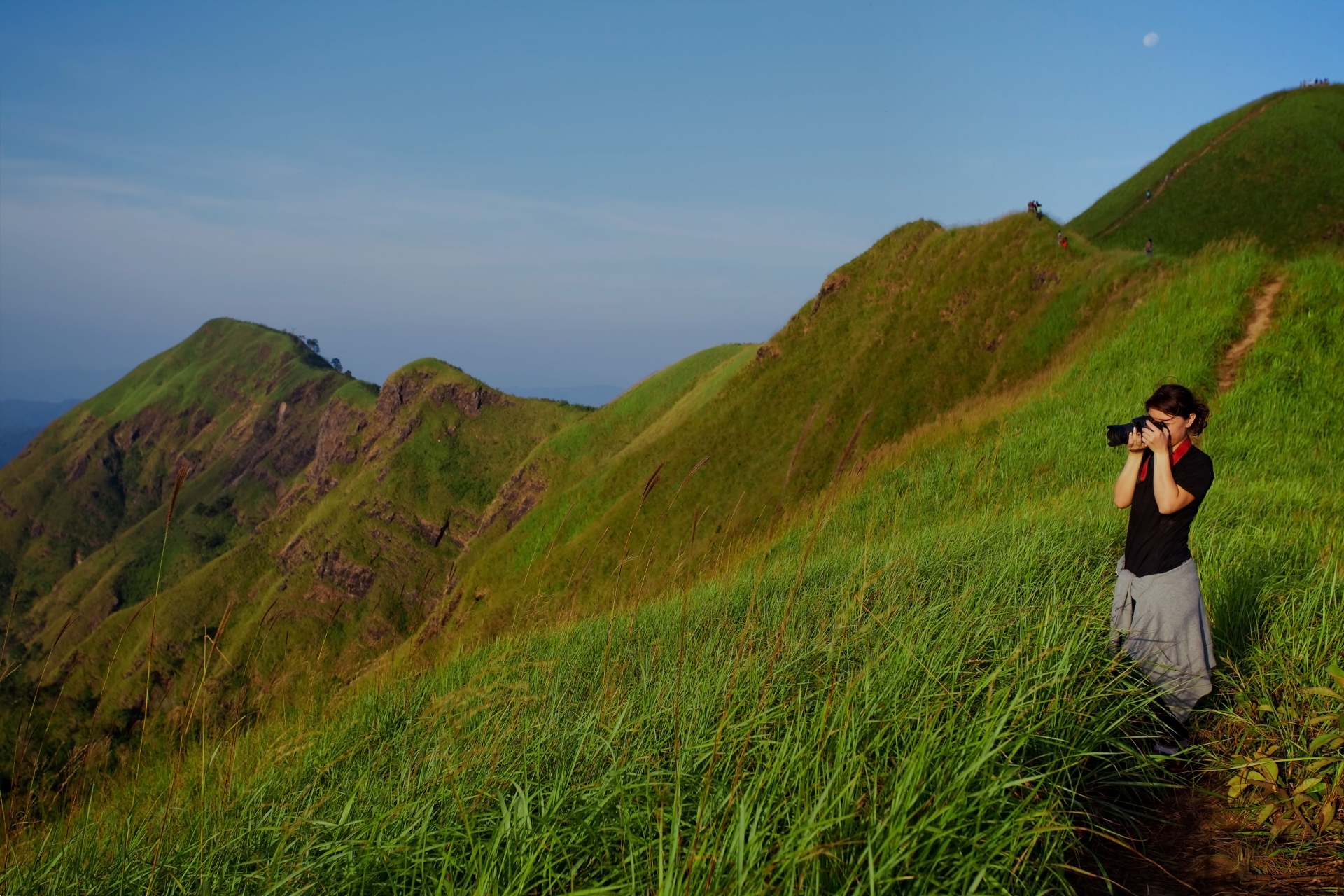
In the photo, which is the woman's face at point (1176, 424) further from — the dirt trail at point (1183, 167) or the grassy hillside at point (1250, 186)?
the dirt trail at point (1183, 167)

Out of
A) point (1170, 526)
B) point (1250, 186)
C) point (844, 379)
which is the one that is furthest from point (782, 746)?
point (1250, 186)

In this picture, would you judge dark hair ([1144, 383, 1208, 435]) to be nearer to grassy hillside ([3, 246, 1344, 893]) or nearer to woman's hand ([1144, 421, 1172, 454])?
woman's hand ([1144, 421, 1172, 454])

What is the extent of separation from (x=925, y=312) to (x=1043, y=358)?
12347 mm

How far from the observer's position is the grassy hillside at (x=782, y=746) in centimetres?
290

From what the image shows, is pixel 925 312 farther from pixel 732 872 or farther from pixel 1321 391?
pixel 732 872

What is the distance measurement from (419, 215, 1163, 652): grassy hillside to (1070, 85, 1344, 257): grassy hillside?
25.9 metres

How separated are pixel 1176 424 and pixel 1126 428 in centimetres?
35

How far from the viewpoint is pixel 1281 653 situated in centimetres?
472

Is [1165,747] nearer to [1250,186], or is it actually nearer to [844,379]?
[844,379]

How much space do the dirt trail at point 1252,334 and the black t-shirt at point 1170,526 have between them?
10.4 m

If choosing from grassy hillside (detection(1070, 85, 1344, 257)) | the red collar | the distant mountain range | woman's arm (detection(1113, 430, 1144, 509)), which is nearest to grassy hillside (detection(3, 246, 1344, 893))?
the distant mountain range

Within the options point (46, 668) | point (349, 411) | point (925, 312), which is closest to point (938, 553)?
point (46, 668)

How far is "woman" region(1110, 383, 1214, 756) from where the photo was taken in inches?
177

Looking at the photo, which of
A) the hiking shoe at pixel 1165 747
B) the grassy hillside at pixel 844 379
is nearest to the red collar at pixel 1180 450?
the hiking shoe at pixel 1165 747
